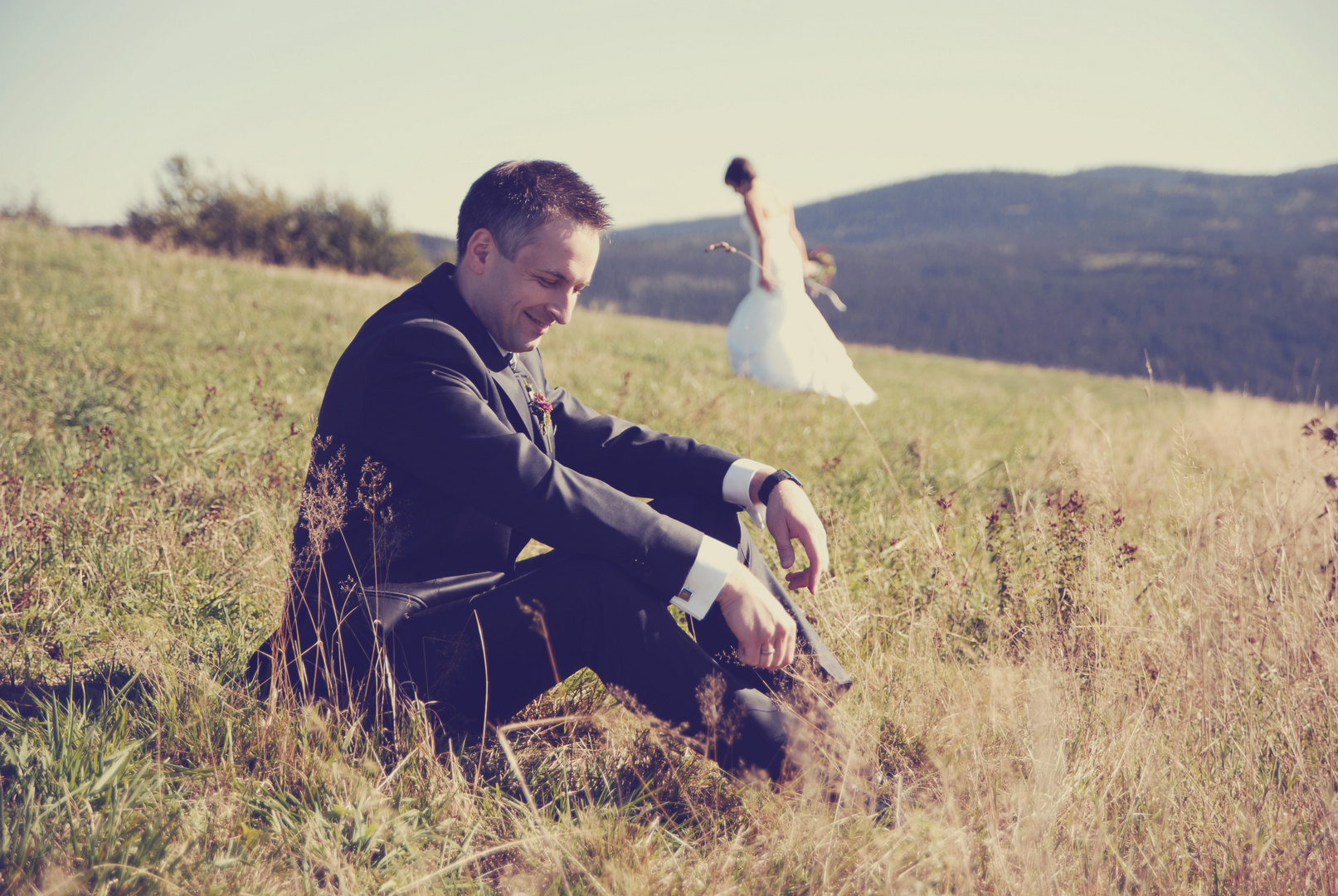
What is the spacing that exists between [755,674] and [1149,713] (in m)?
1.26

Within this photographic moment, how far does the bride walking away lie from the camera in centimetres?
816

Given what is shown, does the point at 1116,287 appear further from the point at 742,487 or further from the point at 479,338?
the point at 479,338

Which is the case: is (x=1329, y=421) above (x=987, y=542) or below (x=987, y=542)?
above

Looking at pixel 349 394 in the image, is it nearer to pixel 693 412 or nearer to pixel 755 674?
pixel 755 674

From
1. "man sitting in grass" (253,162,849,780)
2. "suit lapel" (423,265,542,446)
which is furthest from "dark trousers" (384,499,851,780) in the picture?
"suit lapel" (423,265,542,446)

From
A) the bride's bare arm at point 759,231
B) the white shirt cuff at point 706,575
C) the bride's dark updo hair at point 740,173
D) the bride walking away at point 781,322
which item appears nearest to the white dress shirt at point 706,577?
the white shirt cuff at point 706,575

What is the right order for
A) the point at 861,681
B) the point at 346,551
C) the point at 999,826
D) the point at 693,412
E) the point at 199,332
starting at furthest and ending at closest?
1. the point at 199,332
2. the point at 693,412
3. the point at 861,681
4. the point at 346,551
5. the point at 999,826

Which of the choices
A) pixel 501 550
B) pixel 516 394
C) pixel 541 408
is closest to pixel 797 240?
pixel 541 408

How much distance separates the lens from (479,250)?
1.98 meters

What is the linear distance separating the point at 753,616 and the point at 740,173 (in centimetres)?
711

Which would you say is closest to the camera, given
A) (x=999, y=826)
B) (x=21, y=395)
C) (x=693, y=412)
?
(x=999, y=826)

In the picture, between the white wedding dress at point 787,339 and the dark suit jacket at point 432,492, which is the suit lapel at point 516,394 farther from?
the white wedding dress at point 787,339

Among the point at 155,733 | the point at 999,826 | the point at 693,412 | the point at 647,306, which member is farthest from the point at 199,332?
the point at 647,306

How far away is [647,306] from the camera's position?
5084 centimetres
